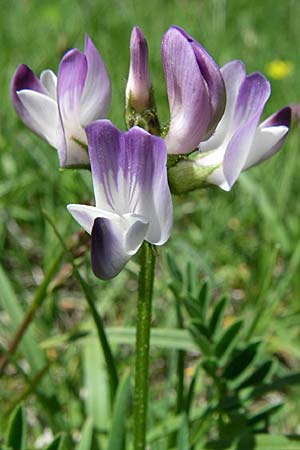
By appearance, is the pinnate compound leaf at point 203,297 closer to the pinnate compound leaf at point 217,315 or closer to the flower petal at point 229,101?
the pinnate compound leaf at point 217,315

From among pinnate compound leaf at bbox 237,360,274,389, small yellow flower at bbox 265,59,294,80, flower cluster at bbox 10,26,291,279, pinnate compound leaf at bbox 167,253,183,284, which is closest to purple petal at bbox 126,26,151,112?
flower cluster at bbox 10,26,291,279

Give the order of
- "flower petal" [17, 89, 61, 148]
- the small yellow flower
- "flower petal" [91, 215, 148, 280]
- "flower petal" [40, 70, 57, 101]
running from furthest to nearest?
1. the small yellow flower
2. "flower petal" [40, 70, 57, 101]
3. "flower petal" [17, 89, 61, 148]
4. "flower petal" [91, 215, 148, 280]

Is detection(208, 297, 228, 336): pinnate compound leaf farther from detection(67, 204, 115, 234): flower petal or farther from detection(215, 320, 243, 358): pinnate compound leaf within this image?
detection(67, 204, 115, 234): flower petal

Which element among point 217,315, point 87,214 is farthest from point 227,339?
point 87,214

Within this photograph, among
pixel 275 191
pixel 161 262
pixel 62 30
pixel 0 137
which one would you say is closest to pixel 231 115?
pixel 161 262

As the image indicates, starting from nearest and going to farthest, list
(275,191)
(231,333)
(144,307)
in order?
(144,307) < (231,333) < (275,191)

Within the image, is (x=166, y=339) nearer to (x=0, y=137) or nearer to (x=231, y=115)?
(x=231, y=115)
